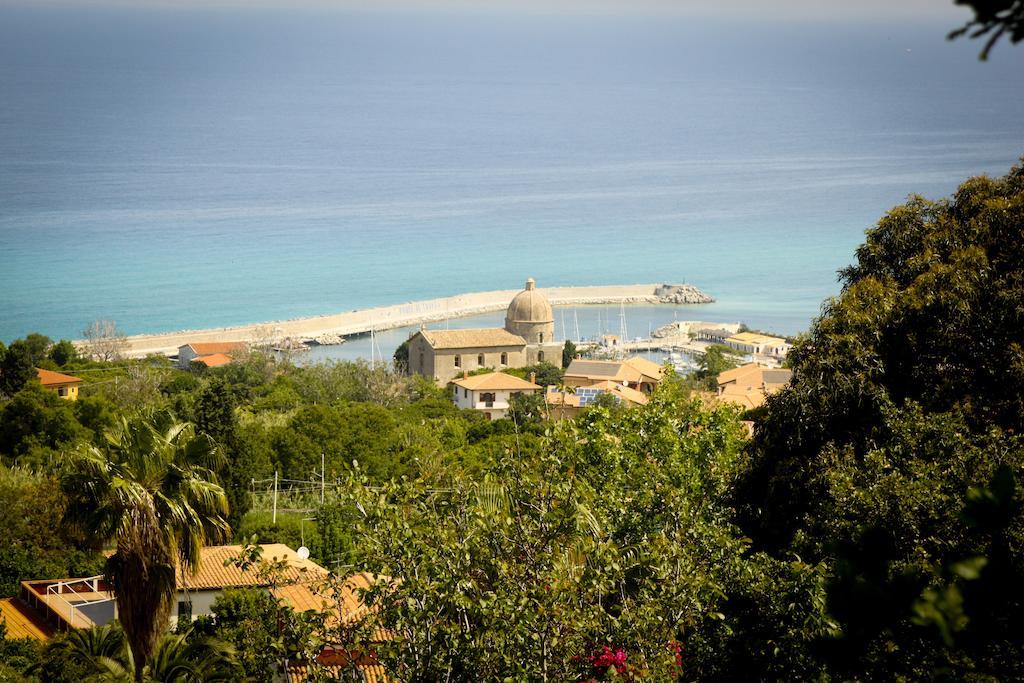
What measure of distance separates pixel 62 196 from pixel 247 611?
135129 mm

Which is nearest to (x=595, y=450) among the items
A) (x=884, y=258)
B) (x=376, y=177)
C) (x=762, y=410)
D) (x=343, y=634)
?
(x=762, y=410)

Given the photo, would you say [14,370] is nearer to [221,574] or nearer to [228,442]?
[228,442]

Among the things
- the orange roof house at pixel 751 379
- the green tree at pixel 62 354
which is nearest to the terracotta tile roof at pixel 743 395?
the orange roof house at pixel 751 379

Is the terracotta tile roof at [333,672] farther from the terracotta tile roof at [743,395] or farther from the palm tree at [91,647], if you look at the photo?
the terracotta tile roof at [743,395]

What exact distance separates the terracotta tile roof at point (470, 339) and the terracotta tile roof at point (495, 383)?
25.3 feet

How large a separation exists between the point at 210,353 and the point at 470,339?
14.6 metres

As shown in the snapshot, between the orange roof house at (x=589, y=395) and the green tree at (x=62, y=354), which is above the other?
the green tree at (x=62, y=354)

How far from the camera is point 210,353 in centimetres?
5922

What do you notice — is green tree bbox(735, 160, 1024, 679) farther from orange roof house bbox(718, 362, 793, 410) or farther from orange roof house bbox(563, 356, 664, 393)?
orange roof house bbox(563, 356, 664, 393)

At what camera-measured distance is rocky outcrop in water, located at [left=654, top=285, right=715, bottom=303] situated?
9012 cm

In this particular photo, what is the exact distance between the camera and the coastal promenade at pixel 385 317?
233 feet

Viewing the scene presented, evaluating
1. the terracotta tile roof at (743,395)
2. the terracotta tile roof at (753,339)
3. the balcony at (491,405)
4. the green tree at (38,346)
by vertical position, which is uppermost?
the green tree at (38,346)

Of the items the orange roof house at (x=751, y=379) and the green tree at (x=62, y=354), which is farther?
the green tree at (x=62, y=354)

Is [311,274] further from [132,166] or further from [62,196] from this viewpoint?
[132,166]
